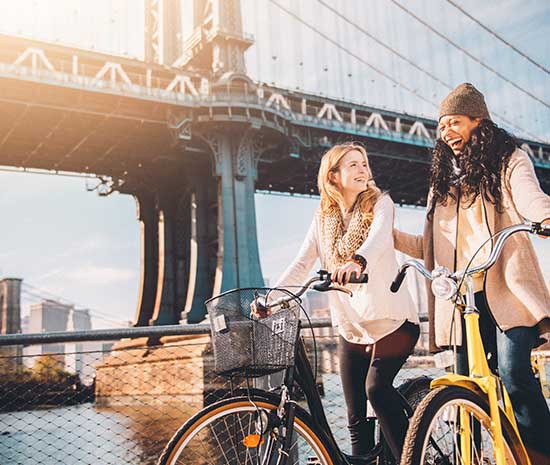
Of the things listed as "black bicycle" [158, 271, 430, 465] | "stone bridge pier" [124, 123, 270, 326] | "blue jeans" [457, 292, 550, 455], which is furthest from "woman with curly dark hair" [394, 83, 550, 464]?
"stone bridge pier" [124, 123, 270, 326]

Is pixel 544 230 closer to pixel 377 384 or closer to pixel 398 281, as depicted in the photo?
pixel 398 281

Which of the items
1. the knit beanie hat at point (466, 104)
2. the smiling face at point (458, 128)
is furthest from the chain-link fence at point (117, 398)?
the knit beanie hat at point (466, 104)

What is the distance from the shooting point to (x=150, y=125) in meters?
23.5

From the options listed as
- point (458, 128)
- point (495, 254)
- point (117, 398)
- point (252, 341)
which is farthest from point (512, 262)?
point (117, 398)

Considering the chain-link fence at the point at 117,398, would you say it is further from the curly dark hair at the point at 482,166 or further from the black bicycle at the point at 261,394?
the curly dark hair at the point at 482,166

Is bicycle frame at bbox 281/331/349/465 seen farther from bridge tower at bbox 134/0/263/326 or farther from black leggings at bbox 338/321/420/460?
bridge tower at bbox 134/0/263/326

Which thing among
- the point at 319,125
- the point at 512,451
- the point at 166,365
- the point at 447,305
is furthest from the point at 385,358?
the point at 319,125

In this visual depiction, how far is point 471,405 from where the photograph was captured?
2.20 m

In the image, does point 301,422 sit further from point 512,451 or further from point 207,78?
point 207,78

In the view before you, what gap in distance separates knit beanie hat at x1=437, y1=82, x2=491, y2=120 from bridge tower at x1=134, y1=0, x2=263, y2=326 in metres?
20.1

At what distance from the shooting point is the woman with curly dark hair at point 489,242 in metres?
2.37

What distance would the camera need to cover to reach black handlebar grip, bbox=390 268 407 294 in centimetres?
252

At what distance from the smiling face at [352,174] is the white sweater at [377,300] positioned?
0.14 meters

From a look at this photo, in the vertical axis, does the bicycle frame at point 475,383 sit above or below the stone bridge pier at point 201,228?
below
